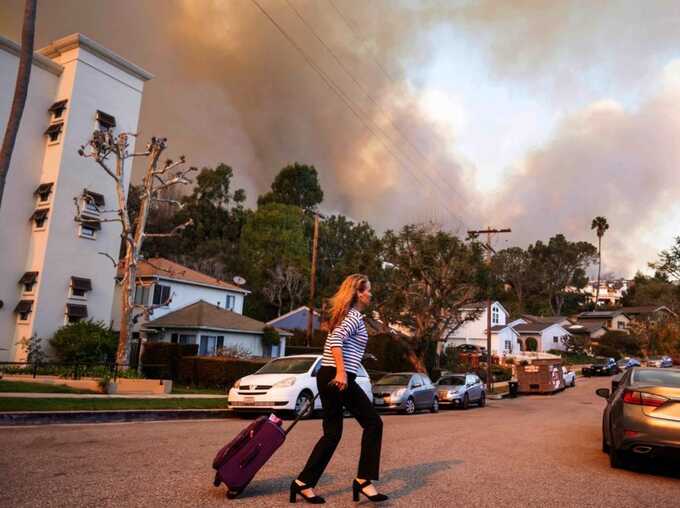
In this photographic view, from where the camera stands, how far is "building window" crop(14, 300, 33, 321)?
28.5 m

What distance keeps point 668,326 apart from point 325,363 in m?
68.5

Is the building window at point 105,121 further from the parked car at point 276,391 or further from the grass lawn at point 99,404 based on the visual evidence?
the parked car at point 276,391

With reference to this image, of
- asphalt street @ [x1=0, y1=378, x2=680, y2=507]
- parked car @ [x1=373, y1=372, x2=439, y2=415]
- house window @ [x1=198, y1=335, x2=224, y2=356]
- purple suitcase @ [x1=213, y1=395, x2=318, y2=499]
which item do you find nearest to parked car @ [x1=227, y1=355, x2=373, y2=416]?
asphalt street @ [x1=0, y1=378, x2=680, y2=507]

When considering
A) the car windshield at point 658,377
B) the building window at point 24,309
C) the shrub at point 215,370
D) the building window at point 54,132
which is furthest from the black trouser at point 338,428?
the building window at point 54,132

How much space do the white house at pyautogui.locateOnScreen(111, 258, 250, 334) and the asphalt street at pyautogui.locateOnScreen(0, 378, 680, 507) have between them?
87.1 ft

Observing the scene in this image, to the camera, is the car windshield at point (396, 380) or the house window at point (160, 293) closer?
the car windshield at point (396, 380)

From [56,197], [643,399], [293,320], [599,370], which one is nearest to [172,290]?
[56,197]

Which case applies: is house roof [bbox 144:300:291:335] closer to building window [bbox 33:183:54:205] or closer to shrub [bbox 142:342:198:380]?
shrub [bbox 142:342:198:380]

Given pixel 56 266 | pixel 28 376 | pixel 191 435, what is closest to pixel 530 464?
pixel 191 435

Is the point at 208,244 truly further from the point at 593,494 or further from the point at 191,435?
the point at 593,494

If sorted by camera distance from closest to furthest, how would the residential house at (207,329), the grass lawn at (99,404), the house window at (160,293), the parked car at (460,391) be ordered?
the grass lawn at (99,404) → the parked car at (460,391) → the residential house at (207,329) → the house window at (160,293)

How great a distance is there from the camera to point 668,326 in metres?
63.1

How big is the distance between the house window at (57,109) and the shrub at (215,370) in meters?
15.2

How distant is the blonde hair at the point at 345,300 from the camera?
5199 millimetres
